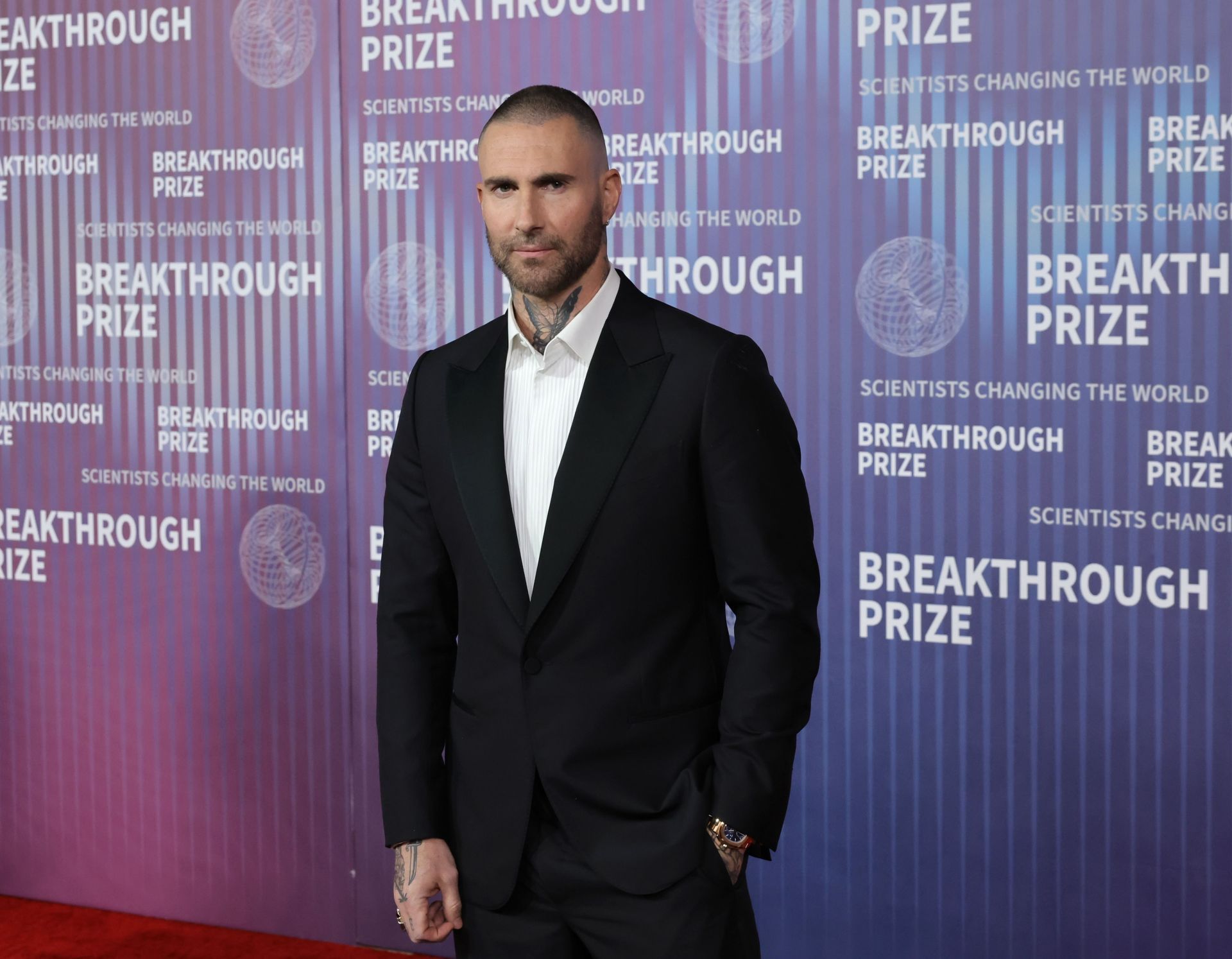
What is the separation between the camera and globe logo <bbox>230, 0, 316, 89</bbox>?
3.13 m

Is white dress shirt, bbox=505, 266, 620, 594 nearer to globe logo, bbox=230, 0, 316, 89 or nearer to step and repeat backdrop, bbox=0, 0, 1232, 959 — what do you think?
step and repeat backdrop, bbox=0, 0, 1232, 959

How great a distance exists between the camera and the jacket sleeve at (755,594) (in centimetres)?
159

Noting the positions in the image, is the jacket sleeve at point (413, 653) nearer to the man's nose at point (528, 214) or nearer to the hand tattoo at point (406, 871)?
the hand tattoo at point (406, 871)

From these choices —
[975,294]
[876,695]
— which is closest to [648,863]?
[876,695]

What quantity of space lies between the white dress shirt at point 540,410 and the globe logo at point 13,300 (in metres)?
2.13

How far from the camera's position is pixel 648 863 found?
5.26 ft

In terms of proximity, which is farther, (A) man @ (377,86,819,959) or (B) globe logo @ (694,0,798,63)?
(B) globe logo @ (694,0,798,63)

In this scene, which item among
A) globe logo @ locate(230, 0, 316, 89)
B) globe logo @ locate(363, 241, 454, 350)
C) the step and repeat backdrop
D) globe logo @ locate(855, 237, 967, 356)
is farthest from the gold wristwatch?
globe logo @ locate(230, 0, 316, 89)

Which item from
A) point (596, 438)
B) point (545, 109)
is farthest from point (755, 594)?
point (545, 109)

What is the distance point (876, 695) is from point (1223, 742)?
0.64m

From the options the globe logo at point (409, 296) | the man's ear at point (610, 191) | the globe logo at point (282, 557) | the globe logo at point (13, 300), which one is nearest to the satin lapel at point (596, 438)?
the man's ear at point (610, 191)

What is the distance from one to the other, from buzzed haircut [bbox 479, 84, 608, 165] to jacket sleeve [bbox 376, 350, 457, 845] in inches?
14.6

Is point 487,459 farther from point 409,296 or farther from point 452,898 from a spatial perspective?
point 409,296

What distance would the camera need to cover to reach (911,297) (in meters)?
2.73
